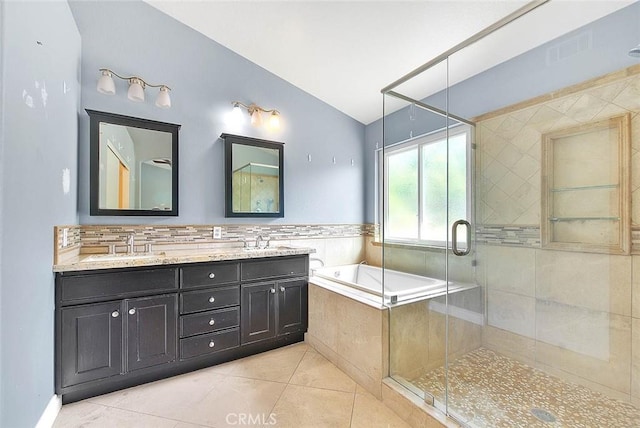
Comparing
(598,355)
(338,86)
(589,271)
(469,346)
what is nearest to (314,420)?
(469,346)

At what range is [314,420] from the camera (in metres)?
1.58

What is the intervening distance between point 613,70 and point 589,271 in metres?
1.20

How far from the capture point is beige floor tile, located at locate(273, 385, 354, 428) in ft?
5.13

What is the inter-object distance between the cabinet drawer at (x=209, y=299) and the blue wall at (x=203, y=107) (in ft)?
2.52

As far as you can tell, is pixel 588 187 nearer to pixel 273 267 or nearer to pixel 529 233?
pixel 529 233

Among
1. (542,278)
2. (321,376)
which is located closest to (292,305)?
(321,376)

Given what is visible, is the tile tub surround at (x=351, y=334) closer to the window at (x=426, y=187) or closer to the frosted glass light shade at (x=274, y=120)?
the window at (x=426, y=187)

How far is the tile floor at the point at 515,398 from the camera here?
1.52 m

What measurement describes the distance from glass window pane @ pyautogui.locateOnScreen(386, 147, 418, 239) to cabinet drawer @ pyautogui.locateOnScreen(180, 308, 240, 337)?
159 centimetres

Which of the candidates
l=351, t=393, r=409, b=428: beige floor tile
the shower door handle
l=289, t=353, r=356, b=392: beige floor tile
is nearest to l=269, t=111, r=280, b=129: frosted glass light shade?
the shower door handle

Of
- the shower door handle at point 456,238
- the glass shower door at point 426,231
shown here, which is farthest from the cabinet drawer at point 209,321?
the shower door handle at point 456,238

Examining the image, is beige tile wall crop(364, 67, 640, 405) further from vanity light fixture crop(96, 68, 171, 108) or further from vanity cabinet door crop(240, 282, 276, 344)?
vanity light fixture crop(96, 68, 171, 108)

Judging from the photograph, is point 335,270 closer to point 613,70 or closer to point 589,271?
point 589,271

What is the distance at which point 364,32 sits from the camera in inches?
89.6
